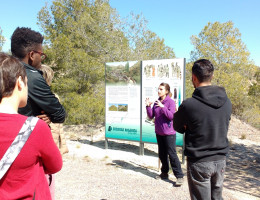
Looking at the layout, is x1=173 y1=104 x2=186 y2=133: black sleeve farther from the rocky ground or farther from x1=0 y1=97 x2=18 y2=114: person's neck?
the rocky ground

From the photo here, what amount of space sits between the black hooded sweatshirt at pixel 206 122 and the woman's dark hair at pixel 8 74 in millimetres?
1513

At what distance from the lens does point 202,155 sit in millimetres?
2211

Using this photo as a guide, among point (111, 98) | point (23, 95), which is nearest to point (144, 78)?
point (111, 98)

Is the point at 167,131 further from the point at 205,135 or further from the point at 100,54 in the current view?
the point at 100,54

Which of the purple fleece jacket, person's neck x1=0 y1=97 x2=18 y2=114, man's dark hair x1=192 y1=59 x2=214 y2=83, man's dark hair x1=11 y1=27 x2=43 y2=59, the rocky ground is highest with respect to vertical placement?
man's dark hair x1=11 y1=27 x2=43 y2=59

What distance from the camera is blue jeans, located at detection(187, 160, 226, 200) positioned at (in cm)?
222

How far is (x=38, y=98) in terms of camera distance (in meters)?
1.84

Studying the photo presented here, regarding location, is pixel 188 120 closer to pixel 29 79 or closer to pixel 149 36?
pixel 29 79

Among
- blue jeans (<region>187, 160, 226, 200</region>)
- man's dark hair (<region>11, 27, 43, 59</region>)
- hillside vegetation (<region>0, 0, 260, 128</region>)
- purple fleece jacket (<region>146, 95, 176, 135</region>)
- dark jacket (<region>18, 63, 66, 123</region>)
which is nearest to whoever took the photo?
dark jacket (<region>18, 63, 66, 123</region>)

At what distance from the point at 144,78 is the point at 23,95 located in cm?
499

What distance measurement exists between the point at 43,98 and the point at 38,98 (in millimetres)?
37

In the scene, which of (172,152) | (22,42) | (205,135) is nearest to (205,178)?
(205,135)

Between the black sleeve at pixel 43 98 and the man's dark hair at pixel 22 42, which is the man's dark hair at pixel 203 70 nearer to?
the black sleeve at pixel 43 98

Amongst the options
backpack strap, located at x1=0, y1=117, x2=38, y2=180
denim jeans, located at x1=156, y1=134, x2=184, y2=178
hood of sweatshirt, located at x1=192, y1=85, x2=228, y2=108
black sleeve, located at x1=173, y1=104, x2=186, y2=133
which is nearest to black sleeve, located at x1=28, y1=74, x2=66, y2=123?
backpack strap, located at x1=0, y1=117, x2=38, y2=180
